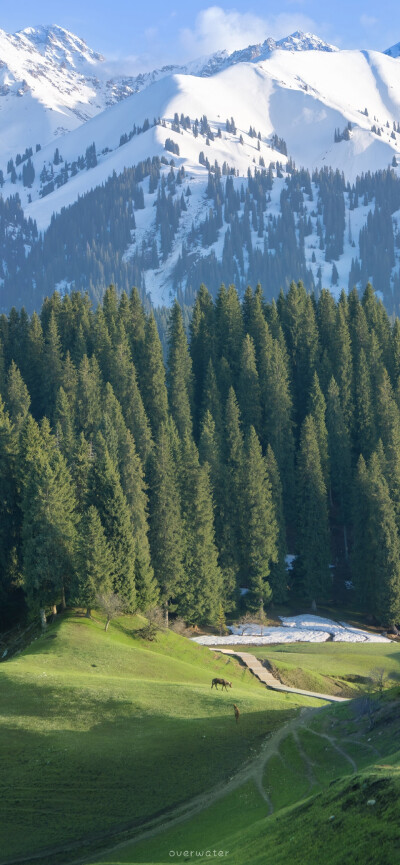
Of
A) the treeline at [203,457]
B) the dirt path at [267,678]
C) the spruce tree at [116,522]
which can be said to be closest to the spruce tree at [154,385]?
the treeline at [203,457]

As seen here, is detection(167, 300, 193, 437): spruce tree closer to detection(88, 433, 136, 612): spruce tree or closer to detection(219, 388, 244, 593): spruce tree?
detection(219, 388, 244, 593): spruce tree

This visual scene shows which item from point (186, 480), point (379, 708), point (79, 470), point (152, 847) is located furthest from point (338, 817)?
point (186, 480)

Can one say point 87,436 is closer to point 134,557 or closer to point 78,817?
point 134,557

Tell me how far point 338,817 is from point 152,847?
9.01 meters

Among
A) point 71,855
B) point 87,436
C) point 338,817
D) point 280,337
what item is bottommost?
point 71,855

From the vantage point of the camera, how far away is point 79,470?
273ft

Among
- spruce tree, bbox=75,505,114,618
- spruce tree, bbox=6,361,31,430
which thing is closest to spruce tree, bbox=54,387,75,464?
spruce tree, bbox=6,361,31,430

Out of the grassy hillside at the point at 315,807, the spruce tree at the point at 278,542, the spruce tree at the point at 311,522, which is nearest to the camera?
the grassy hillside at the point at 315,807

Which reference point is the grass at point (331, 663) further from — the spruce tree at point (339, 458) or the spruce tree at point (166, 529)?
the spruce tree at point (339, 458)

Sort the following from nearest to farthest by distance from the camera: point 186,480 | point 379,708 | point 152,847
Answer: point 152,847, point 379,708, point 186,480

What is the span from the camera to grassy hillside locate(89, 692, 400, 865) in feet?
81.8

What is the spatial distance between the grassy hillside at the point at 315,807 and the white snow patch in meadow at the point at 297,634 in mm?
43194

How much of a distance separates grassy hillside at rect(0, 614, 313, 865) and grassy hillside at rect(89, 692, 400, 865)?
1980mm

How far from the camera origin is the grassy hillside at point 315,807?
24922 mm
